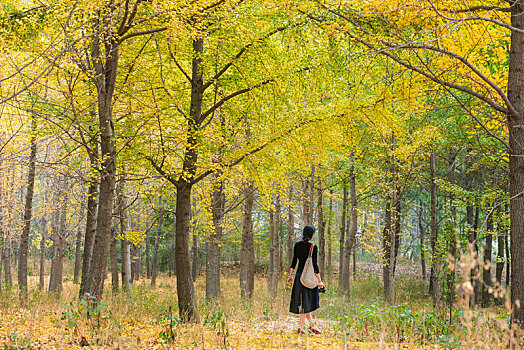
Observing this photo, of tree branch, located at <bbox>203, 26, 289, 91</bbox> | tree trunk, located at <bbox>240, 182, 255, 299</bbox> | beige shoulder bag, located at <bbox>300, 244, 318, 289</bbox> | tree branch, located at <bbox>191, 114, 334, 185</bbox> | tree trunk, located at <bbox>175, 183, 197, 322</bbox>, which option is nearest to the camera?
beige shoulder bag, located at <bbox>300, 244, 318, 289</bbox>

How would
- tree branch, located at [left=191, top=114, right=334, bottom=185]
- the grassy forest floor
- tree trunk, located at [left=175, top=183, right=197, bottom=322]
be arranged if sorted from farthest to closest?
tree trunk, located at [left=175, top=183, right=197, bottom=322], tree branch, located at [left=191, top=114, right=334, bottom=185], the grassy forest floor

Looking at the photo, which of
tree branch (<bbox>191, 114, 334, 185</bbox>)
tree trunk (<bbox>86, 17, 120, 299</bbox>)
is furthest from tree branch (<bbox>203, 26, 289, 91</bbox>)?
tree trunk (<bbox>86, 17, 120, 299</bbox>)

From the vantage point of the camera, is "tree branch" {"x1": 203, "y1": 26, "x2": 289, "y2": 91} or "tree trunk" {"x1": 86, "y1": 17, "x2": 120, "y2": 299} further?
"tree branch" {"x1": 203, "y1": 26, "x2": 289, "y2": 91}

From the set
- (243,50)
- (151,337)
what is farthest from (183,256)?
(243,50)

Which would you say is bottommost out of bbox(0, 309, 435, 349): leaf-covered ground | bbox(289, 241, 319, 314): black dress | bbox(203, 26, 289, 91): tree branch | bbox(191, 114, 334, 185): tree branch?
bbox(0, 309, 435, 349): leaf-covered ground

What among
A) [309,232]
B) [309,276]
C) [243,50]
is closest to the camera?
[309,276]

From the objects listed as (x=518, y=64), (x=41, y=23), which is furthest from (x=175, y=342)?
(x=518, y=64)

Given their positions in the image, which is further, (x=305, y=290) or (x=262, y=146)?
(x=262, y=146)

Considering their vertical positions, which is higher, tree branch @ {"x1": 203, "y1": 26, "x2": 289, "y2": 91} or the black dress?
tree branch @ {"x1": 203, "y1": 26, "x2": 289, "y2": 91}

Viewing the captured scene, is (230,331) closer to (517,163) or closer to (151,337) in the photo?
(151,337)

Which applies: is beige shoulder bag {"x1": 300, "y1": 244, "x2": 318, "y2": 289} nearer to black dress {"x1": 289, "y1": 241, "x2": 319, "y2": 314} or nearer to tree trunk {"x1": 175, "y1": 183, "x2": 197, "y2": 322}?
black dress {"x1": 289, "y1": 241, "x2": 319, "y2": 314}

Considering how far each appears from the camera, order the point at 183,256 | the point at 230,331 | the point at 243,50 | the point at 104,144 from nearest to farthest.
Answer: the point at 230,331 < the point at 104,144 < the point at 243,50 < the point at 183,256

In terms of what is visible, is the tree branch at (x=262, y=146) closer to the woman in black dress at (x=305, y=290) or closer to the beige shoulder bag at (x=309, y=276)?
the woman in black dress at (x=305, y=290)

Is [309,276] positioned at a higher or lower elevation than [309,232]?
lower
